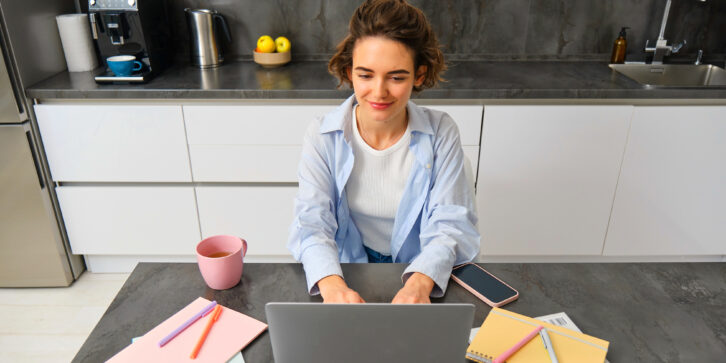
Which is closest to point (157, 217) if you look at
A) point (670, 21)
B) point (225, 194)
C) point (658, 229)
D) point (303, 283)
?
point (225, 194)

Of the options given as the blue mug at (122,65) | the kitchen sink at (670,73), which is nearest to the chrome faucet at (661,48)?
the kitchen sink at (670,73)

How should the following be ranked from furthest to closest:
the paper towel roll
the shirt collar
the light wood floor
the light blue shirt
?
the paper towel roll
the light wood floor
the shirt collar
the light blue shirt

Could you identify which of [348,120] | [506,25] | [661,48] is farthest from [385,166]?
[661,48]

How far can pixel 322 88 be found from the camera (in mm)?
2084

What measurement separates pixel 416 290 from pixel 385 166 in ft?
1.44

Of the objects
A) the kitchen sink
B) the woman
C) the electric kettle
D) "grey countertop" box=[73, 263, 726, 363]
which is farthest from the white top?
the kitchen sink

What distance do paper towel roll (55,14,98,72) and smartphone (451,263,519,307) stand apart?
6.50 ft

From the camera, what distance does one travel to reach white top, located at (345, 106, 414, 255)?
4.38 feet

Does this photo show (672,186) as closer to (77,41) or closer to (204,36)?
(204,36)

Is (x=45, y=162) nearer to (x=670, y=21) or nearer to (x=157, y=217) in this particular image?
(x=157, y=217)

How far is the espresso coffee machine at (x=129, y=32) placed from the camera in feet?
7.06

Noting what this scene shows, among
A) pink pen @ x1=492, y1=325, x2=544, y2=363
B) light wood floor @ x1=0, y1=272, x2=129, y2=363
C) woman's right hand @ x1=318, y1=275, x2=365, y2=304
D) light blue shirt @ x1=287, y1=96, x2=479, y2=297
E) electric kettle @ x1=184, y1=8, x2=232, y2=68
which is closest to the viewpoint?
pink pen @ x1=492, y1=325, x2=544, y2=363

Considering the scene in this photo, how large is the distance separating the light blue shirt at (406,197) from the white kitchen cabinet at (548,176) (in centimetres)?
88

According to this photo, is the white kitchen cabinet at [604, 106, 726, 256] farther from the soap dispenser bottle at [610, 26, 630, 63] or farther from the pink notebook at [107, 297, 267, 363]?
the pink notebook at [107, 297, 267, 363]
